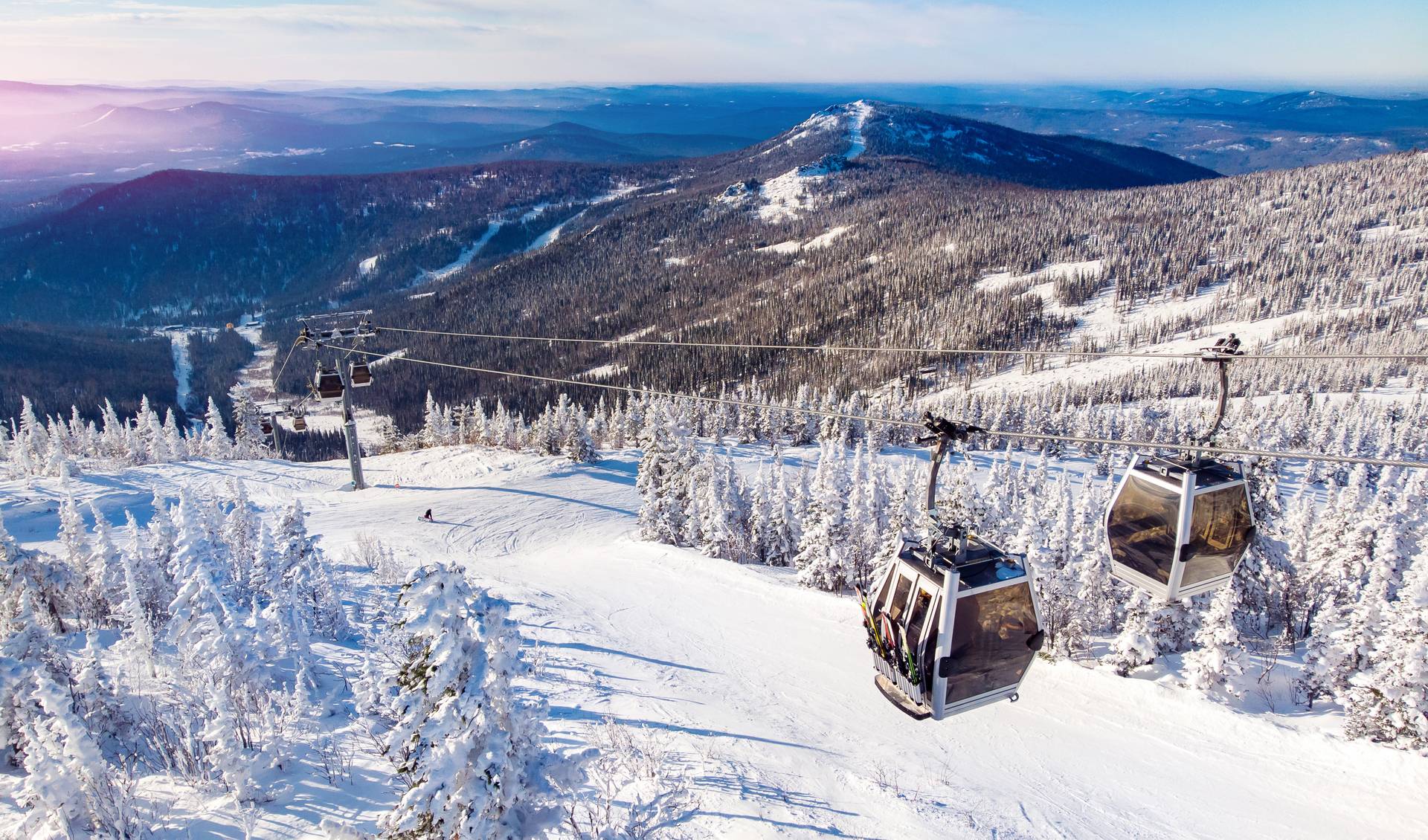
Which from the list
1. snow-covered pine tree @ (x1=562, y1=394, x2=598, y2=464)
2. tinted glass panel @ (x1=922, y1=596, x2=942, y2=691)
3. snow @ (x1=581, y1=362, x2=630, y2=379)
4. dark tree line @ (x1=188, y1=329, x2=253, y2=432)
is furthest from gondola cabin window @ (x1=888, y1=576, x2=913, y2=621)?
dark tree line @ (x1=188, y1=329, x2=253, y2=432)

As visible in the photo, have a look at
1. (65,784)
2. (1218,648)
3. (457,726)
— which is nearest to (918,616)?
(457,726)

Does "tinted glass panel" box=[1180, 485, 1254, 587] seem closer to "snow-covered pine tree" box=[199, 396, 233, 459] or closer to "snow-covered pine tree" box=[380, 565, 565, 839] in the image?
"snow-covered pine tree" box=[380, 565, 565, 839]

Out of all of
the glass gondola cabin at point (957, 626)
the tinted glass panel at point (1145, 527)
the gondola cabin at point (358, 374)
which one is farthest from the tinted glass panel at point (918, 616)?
the gondola cabin at point (358, 374)

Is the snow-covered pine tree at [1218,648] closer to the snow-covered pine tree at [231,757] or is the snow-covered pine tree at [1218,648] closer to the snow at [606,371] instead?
the snow-covered pine tree at [231,757]

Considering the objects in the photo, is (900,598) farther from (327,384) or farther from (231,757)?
(327,384)

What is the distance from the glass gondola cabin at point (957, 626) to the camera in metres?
7.15

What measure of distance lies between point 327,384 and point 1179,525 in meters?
24.2

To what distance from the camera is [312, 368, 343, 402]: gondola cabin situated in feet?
73.2

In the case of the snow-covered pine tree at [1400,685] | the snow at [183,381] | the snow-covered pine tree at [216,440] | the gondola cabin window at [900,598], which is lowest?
the snow at [183,381]

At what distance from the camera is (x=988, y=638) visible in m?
7.39

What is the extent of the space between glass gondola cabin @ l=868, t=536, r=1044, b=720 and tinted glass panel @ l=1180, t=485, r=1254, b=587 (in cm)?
245

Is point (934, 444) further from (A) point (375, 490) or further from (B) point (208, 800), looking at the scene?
(A) point (375, 490)

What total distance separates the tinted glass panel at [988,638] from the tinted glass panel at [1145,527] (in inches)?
90.4

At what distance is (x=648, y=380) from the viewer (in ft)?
506
